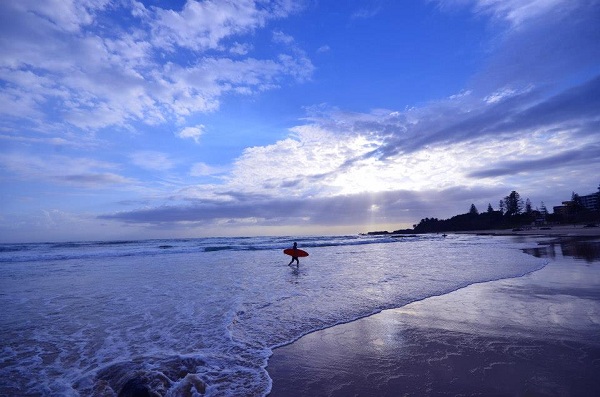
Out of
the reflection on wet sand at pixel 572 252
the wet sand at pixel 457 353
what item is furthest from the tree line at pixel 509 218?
the wet sand at pixel 457 353

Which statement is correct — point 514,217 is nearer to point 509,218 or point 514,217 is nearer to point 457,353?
point 509,218

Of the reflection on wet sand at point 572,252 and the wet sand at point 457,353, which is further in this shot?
the reflection on wet sand at point 572,252

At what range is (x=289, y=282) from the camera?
1370cm

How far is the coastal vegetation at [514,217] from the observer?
95.9 m

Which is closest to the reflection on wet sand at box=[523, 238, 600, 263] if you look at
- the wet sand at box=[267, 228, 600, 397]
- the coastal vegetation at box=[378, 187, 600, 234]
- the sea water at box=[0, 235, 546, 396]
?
the sea water at box=[0, 235, 546, 396]

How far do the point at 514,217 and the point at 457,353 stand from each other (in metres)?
128

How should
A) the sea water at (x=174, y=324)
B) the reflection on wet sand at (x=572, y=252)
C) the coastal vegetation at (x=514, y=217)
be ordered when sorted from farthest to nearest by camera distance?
the coastal vegetation at (x=514, y=217) < the reflection on wet sand at (x=572, y=252) < the sea water at (x=174, y=324)

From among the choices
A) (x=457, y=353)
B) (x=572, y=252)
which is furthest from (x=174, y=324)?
(x=572, y=252)

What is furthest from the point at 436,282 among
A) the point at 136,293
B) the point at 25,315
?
the point at 25,315

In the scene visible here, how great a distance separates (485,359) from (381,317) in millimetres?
2971

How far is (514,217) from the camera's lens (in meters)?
112

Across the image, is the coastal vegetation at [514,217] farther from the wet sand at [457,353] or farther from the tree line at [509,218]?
the wet sand at [457,353]

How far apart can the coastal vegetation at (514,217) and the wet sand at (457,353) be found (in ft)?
342

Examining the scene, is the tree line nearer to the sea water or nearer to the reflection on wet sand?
the reflection on wet sand
